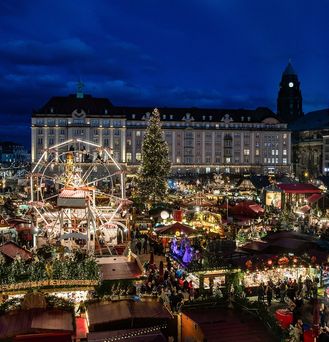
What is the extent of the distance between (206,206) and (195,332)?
83.4ft

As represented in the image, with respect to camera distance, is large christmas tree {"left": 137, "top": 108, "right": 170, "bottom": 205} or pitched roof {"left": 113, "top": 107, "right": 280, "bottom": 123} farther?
pitched roof {"left": 113, "top": 107, "right": 280, "bottom": 123}

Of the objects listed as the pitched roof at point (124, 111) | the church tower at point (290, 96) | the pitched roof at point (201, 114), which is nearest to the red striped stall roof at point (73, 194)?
the pitched roof at point (124, 111)

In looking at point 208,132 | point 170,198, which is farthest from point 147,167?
point 208,132

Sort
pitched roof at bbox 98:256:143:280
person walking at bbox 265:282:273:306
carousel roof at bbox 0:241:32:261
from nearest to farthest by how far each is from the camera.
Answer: pitched roof at bbox 98:256:143:280, person walking at bbox 265:282:273:306, carousel roof at bbox 0:241:32:261

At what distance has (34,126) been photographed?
90.5 meters

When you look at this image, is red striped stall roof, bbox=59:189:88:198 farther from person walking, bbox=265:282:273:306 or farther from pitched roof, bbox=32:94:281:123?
pitched roof, bbox=32:94:281:123

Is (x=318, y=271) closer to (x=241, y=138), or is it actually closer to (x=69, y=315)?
(x=69, y=315)

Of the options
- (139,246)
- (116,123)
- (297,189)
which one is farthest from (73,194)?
(116,123)

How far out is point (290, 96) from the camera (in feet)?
433

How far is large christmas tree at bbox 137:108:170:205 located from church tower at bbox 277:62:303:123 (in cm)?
9060

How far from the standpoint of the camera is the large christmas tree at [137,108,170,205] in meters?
46.6

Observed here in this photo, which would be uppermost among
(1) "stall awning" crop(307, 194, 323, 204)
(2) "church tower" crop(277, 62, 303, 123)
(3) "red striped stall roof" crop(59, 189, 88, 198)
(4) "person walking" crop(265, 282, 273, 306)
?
(2) "church tower" crop(277, 62, 303, 123)

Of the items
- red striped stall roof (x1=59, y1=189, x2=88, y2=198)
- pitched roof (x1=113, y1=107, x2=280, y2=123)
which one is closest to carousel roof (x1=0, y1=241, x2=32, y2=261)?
red striped stall roof (x1=59, y1=189, x2=88, y2=198)

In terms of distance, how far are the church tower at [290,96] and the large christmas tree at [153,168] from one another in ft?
297
